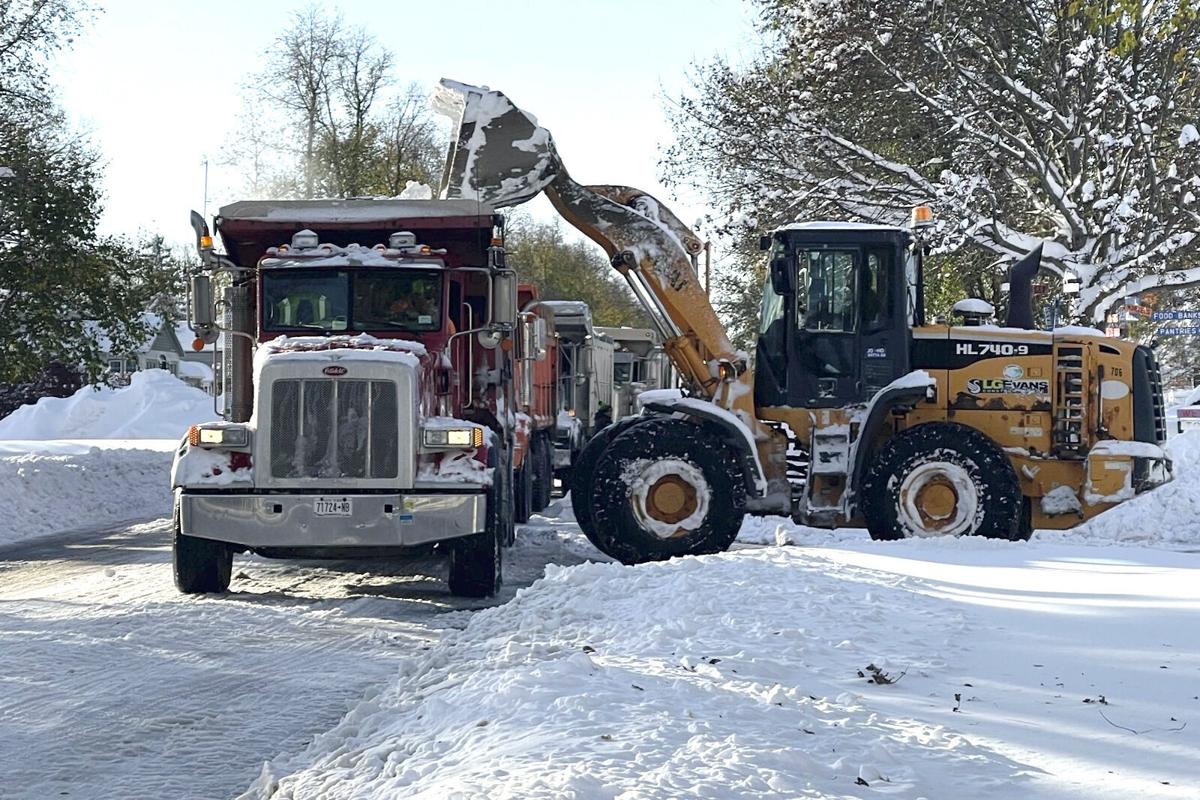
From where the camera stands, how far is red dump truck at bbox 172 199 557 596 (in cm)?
1069

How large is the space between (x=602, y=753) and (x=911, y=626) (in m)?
3.17

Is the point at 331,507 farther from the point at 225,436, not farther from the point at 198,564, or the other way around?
the point at 198,564

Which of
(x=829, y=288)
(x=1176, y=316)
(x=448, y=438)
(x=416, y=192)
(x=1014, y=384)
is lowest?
(x=448, y=438)

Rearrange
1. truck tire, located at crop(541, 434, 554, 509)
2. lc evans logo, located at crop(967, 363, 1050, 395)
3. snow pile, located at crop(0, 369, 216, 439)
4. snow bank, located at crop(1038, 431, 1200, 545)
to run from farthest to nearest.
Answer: snow pile, located at crop(0, 369, 216, 439), truck tire, located at crop(541, 434, 554, 509), snow bank, located at crop(1038, 431, 1200, 545), lc evans logo, located at crop(967, 363, 1050, 395)

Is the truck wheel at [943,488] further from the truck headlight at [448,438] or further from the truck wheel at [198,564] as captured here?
the truck wheel at [198,564]

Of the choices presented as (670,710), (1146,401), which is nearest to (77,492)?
(1146,401)

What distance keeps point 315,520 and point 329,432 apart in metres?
0.66

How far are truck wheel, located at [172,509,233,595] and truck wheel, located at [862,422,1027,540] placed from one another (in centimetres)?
578

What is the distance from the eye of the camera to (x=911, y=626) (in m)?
7.94

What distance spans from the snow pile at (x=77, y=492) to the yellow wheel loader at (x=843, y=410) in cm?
840

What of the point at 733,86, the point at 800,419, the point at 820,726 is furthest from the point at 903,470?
the point at 733,86

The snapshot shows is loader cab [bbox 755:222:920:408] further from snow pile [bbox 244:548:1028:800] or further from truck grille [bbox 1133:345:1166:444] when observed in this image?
snow pile [bbox 244:548:1028:800]

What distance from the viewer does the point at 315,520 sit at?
10633 millimetres

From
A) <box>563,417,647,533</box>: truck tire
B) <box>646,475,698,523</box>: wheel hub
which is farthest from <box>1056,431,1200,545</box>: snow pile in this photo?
<box>563,417,647,533</box>: truck tire
